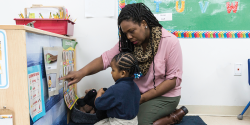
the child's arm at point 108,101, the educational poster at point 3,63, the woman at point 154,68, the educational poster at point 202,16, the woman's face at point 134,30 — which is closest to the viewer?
the educational poster at point 3,63

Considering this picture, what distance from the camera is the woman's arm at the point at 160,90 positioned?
1.22 metres

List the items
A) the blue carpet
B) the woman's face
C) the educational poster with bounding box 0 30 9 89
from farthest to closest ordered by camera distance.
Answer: the blue carpet → the woman's face → the educational poster with bounding box 0 30 9 89

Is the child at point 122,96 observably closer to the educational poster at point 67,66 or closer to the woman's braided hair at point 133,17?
the woman's braided hair at point 133,17

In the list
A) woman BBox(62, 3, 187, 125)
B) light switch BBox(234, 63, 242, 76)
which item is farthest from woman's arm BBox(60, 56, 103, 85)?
light switch BBox(234, 63, 242, 76)

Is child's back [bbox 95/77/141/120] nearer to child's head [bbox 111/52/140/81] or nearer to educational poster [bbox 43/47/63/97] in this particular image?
child's head [bbox 111/52/140/81]

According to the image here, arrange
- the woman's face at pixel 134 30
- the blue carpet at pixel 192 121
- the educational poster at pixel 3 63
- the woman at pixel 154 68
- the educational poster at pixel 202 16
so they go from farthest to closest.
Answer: the educational poster at pixel 202 16 → the blue carpet at pixel 192 121 → the woman at pixel 154 68 → the woman's face at pixel 134 30 → the educational poster at pixel 3 63

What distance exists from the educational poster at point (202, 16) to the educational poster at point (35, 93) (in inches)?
39.2

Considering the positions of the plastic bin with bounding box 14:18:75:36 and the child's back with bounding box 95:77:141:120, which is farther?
the plastic bin with bounding box 14:18:75:36

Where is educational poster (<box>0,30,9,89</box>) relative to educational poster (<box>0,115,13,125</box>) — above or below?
above

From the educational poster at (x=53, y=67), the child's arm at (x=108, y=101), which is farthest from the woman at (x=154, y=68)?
the child's arm at (x=108, y=101)

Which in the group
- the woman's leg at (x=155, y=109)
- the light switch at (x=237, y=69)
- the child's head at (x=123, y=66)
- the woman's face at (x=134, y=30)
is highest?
the woman's face at (x=134, y=30)

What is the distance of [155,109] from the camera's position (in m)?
1.24

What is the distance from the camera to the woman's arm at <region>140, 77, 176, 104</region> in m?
1.22

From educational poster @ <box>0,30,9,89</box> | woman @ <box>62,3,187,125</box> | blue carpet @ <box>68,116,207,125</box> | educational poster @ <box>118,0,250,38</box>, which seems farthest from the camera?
educational poster @ <box>118,0,250,38</box>
